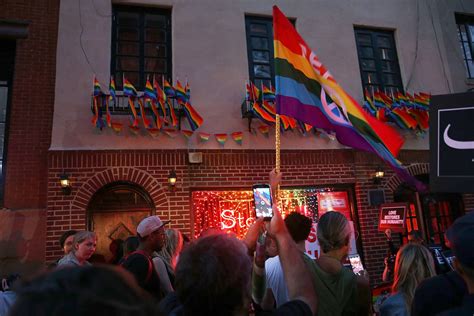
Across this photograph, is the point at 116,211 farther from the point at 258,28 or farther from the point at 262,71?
the point at 258,28

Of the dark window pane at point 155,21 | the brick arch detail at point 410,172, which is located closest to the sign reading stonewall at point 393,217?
the brick arch detail at point 410,172

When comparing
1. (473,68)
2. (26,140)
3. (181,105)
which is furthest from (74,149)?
(473,68)

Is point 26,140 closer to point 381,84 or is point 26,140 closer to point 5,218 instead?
point 5,218

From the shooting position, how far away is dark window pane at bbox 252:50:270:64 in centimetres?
795

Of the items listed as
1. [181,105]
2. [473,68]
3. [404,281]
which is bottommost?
[404,281]

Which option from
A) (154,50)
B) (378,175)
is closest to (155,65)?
(154,50)

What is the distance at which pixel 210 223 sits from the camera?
22.5 ft

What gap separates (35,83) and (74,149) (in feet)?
5.10

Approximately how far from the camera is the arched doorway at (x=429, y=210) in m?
8.15

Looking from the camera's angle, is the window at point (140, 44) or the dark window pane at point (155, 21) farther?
the dark window pane at point (155, 21)

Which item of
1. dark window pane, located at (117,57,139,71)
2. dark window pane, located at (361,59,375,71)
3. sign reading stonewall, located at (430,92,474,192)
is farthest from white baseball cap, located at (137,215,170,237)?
dark window pane, located at (361,59,375,71)

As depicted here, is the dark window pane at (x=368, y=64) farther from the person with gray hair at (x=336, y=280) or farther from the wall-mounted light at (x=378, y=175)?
the person with gray hair at (x=336, y=280)

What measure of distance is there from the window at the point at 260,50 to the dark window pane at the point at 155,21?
1.80 metres

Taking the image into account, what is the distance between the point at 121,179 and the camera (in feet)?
21.4
